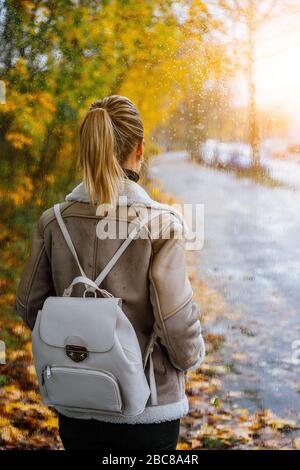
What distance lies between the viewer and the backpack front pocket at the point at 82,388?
5.66 feet

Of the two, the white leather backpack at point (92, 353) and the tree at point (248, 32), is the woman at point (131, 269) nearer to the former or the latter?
the white leather backpack at point (92, 353)

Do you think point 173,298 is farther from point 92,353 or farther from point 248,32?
point 248,32

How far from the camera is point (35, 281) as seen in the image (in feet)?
6.40

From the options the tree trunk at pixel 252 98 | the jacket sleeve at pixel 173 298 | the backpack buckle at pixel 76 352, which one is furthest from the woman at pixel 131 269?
the tree trunk at pixel 252 98

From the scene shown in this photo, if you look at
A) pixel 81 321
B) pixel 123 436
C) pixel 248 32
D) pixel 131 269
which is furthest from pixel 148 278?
pixel 248 32

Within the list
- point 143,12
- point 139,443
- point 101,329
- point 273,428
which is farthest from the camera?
point 143,12

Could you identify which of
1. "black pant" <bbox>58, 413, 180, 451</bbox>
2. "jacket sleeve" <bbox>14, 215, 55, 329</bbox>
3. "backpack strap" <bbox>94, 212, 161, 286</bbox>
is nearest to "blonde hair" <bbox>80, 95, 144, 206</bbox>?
"backpack strap" <bbox>94, 212, 161, 286</bbox>

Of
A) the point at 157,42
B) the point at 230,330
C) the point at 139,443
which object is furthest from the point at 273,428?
the point at 157,42

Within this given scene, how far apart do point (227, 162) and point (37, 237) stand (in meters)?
1.76

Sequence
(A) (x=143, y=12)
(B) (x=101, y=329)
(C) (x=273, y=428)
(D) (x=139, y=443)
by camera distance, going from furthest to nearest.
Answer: (A) (x=143, y=12) < (C) (x=273, y=428) < (D) (x=139, y=443) < (B) (x=101, y=329)

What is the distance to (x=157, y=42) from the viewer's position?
137 inches

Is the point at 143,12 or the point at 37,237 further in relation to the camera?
the point at 143,12

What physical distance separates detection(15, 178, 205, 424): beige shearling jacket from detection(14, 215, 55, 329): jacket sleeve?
1 centimetres

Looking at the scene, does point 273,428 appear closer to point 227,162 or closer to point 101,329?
point 227,162
